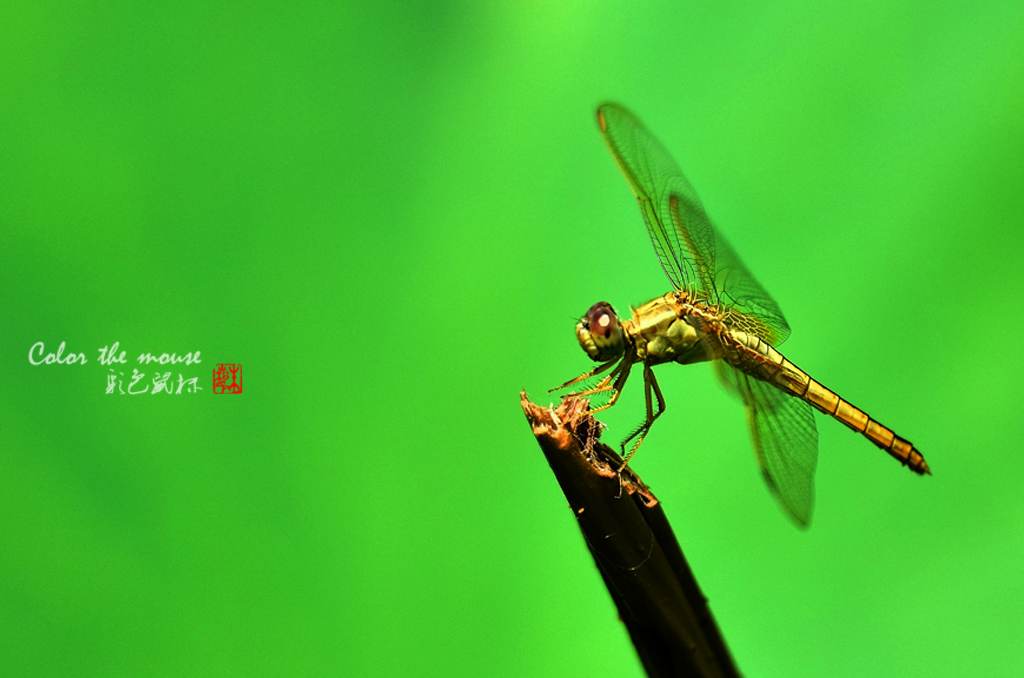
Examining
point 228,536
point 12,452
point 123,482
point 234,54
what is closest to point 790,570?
point 228,536

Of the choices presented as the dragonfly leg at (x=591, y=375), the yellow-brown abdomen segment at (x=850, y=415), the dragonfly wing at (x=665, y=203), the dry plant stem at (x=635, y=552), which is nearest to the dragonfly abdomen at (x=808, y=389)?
the yellow-brown abdomen segment at (x=850, y=415)

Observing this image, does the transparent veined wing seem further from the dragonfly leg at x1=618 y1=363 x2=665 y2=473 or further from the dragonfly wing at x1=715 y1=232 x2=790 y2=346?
the dragonfly leg at x1=618 y1=363 x2=665 y2=473

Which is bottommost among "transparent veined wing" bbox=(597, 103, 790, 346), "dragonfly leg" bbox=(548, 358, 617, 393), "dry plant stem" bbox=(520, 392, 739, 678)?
"dry plant stem" bbox=(520, 392, 739, 678)

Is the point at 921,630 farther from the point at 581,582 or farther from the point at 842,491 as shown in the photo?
the point at 581,582

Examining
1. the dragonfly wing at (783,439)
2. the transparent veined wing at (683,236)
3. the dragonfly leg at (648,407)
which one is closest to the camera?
the dragonfly wing at (783,439)

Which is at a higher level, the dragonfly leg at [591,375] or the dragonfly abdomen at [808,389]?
the dragonfly leg at [591,375]

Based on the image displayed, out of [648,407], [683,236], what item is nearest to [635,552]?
[648,407]

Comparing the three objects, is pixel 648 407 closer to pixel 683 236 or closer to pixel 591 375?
pixel 591 375

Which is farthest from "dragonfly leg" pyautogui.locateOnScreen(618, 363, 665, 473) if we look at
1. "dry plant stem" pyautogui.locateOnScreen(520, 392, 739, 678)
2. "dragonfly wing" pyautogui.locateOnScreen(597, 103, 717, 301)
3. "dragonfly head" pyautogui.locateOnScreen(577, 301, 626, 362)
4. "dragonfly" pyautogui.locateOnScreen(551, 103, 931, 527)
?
"dry plant stem" pyautogui.locateOnScreen(520, 392, 739, 678)

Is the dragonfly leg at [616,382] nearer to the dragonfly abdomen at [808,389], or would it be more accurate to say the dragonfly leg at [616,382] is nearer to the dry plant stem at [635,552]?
the dragonfly abdomen at [808,389]
